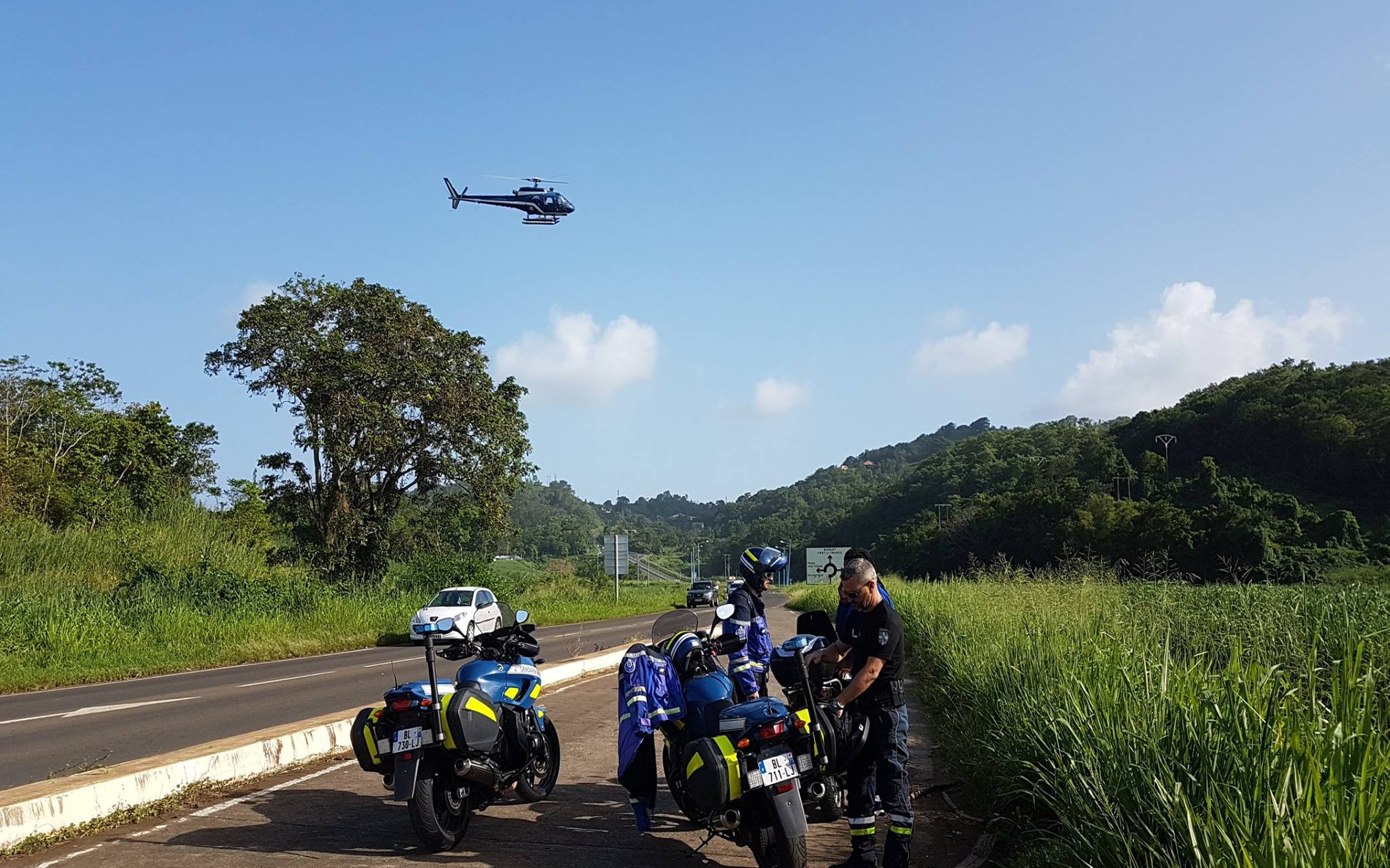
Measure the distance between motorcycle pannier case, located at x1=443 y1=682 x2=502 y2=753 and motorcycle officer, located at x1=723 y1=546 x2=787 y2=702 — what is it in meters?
1.61

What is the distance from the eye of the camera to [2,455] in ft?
119

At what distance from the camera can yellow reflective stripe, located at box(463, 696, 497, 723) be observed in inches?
249

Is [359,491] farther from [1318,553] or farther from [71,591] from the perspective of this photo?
[1318,553]

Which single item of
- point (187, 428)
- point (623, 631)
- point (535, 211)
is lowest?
point (623, 631)

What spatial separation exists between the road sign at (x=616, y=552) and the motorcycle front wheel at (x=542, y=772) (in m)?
36.4

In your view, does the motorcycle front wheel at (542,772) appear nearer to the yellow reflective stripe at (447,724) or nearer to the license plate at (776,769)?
the yellow reflective stripe at (447,724)

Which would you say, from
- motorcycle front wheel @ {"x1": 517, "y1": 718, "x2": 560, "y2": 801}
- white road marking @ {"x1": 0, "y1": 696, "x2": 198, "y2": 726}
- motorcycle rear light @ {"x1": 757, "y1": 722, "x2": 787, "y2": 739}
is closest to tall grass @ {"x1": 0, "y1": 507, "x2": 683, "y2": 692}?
white road marking @ {"x1": 0, "y1": 696, "x2": 198, "y2": 726}

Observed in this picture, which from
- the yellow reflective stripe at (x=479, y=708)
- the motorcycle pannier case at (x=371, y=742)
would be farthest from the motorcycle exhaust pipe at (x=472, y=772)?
the motorcycle pannier case at (x=371, y=742)

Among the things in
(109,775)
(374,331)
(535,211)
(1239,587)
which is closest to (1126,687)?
(1239,587)

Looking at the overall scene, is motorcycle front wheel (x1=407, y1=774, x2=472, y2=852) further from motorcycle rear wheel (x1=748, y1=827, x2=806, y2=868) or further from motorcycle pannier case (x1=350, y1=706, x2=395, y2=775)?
motorcycle rear wheel (x1=748, y1=827, x2=806, y2=868)

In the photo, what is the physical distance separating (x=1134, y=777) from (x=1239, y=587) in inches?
252

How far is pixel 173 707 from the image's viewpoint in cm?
1375

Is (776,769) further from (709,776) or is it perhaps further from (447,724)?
(447,724)

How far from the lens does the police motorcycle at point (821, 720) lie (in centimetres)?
558
